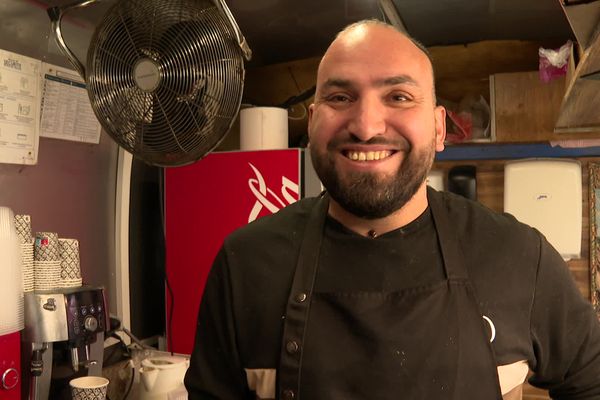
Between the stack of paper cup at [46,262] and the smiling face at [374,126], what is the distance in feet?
3.07

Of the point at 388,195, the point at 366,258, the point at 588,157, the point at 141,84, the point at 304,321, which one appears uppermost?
the point at 141,84

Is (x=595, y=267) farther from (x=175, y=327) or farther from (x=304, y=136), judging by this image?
(x=175, y=327)

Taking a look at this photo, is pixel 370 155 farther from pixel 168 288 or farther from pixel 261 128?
pixel 168 288

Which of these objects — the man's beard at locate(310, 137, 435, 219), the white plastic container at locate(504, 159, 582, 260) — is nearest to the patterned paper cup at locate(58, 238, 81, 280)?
the man's beard at locate(310, 137, 435, 219)

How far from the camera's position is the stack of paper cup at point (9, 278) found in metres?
1.38

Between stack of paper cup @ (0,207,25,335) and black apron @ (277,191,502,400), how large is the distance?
2.63ft

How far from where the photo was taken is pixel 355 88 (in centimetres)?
109

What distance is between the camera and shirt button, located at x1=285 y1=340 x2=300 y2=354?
106cm

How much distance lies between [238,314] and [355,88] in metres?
0.54

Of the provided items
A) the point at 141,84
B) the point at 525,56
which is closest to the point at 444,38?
the point at 525,56

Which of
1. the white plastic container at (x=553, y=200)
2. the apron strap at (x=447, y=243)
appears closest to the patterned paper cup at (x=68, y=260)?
the apron strap at (x=447, y=243)

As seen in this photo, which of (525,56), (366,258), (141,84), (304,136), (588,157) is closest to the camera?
(366,258)

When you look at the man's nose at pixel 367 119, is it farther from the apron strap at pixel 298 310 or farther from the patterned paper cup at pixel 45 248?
the patterned paper cup at pixel 45 248

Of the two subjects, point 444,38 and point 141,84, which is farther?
point 444,38
